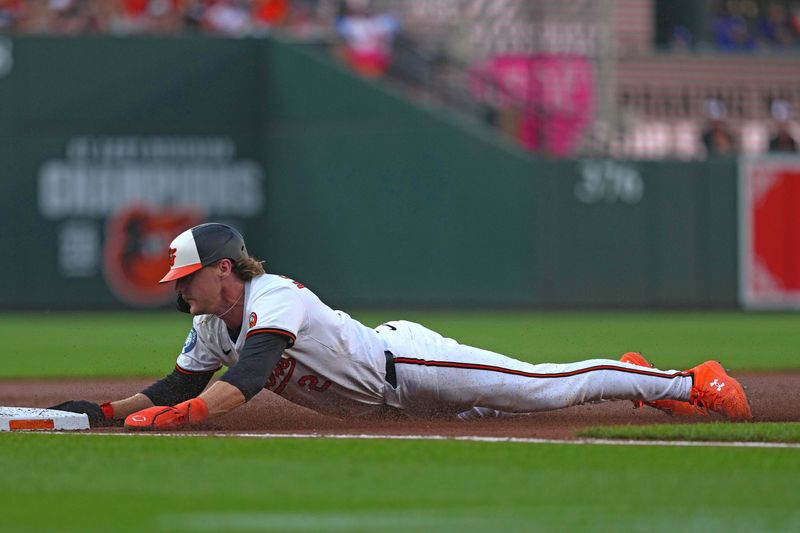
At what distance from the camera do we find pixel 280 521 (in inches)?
160

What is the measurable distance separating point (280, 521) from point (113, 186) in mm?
15945

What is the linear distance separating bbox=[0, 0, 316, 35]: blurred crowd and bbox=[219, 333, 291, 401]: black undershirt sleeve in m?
14.4

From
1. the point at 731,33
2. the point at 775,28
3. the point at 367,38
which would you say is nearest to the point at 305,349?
the point at 367,38

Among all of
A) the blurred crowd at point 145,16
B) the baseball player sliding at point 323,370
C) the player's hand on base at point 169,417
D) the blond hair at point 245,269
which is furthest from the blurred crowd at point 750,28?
the player's hand on base at point 169,417

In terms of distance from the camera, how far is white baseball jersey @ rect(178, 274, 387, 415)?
649cm

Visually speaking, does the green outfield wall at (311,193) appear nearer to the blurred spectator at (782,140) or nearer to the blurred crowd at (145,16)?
the blurred crowd at (145,16)

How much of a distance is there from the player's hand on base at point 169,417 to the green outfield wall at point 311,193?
42.3 feet

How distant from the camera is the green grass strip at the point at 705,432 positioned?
616cm

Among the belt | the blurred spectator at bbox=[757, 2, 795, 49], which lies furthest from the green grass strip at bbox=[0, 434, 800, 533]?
the blurred spectator at bbox=[757, 2, 795, 49]

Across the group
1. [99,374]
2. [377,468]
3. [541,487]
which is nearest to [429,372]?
[377,468]

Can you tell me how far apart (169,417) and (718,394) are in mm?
2751

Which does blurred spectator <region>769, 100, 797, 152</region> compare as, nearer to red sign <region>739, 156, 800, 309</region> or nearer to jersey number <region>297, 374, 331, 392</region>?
red sign <region>739, 156, 800, 309</region>

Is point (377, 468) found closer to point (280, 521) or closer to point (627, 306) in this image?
point (280, 521)

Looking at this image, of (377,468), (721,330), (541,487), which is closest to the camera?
(541,487)
